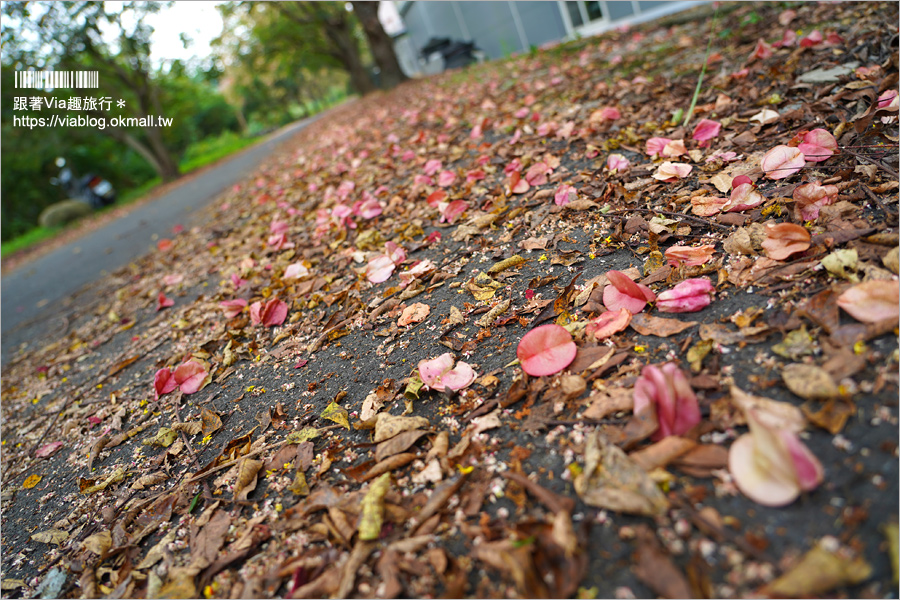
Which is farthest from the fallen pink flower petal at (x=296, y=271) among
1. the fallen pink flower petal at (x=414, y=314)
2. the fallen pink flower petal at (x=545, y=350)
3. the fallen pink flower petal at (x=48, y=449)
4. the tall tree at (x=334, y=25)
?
the tall tree at (x=334, y=25)

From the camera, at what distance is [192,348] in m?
2.12

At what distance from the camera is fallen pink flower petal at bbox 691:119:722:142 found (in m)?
2.12

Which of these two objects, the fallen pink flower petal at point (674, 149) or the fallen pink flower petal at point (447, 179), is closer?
the fallen pink flower petal at point (674, 149)

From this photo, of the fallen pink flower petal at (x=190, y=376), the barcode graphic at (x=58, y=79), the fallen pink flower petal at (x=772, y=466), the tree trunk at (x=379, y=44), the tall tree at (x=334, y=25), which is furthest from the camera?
the tall tree at (x=334, y=25)

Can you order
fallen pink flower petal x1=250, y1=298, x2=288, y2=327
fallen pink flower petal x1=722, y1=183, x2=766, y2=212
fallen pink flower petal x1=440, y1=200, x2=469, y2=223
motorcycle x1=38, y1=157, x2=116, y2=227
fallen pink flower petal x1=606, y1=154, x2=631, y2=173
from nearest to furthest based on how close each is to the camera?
fallen pink flower petal x1=722, y1=183, x2=766, y2=212
fallen pink flower petal x1=250, y1=298, x2=288, y2=327
fallen pink flower petal x1=606, y1=154, x2=631, y2=173
fallen pink flower petal x1=440, y1=200, x2=469, y2=223
motorcycle x1=38, y1=157, x2=116, y2=227

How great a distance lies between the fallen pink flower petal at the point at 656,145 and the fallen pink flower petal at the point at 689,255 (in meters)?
0.91

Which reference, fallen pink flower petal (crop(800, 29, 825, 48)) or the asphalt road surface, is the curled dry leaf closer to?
fallen pink flower petal (crop(800, 29, 825, 48))

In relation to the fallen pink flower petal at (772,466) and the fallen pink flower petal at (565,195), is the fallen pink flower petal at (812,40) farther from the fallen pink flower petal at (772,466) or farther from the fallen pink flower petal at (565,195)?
the fallen pink flower petal at (772,466)

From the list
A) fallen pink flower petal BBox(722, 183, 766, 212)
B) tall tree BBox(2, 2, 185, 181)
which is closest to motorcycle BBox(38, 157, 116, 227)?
tall tree BBox(2, 2, 185, 181)

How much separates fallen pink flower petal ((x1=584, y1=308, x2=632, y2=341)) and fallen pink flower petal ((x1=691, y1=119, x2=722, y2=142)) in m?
1.30

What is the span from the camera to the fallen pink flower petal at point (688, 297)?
1.23m

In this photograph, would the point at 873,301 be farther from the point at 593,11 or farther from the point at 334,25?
the point at 334,25

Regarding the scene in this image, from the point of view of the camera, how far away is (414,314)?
5.58 feet

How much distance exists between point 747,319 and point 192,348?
2.09 m
